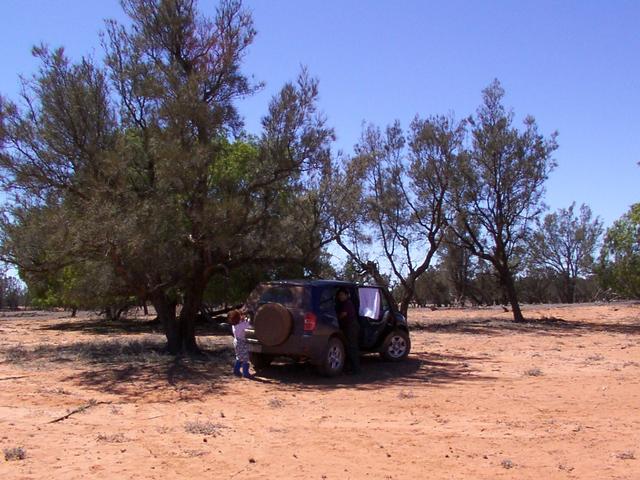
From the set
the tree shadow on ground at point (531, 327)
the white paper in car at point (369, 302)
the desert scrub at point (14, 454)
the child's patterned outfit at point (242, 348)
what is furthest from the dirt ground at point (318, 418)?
the tree shadow on ground at point (531, 327)

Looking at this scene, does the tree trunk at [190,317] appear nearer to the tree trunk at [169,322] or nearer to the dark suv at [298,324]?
the tree trunk at [169,322]

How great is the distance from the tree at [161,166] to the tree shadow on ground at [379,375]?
2872 millimetres

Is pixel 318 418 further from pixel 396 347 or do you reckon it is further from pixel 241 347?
pixel 396 347

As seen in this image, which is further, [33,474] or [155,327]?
[155,327]

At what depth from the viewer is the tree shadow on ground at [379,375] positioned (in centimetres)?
1175

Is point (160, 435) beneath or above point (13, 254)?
beneath

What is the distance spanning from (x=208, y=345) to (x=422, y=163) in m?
14.7

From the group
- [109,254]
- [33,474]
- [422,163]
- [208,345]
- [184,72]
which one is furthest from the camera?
[422,163]

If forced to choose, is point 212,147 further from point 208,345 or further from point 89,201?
point 208,345

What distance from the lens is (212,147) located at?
45.8ft

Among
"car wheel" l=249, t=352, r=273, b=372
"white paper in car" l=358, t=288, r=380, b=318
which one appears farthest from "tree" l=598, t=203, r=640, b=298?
"car wheel" l=249, t=352, r=273, b=372

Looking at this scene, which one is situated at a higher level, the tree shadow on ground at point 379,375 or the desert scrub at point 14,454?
the tree shadow on ground at point 379,375

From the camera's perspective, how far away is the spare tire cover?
1179cm

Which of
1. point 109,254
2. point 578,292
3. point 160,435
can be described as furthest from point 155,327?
point 578,292
